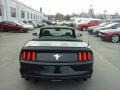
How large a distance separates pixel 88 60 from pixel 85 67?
0.73 feet

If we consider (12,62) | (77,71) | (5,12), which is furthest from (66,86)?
(5,12)

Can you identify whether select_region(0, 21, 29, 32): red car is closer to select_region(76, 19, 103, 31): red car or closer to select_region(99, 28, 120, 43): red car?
select_region(76, 19, 103, 31): red car

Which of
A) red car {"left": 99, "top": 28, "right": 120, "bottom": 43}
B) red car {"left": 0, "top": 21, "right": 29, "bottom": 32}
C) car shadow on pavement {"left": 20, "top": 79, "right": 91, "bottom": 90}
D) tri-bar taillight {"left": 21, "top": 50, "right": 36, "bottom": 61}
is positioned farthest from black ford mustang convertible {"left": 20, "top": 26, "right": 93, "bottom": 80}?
red car {"left": 0, "top": 21, "right": 29, "bottom": 32}

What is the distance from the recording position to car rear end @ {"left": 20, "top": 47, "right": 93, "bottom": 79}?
5012 mm

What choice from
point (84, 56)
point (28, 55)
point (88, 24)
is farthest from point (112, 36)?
point (88, 24)

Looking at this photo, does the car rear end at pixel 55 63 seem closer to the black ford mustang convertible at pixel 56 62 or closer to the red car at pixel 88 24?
the black ford mustang convertible at pixel 56 62

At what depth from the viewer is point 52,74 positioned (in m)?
4.99

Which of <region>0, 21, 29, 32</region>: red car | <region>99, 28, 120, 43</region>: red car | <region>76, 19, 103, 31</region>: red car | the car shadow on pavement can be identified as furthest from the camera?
<region>76, 19, 103, 31</region>: red car

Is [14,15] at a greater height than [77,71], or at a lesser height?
greater

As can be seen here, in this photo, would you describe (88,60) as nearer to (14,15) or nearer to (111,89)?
(111,89)

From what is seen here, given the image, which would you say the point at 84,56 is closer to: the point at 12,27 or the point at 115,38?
the point at 115,38

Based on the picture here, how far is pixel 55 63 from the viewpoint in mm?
5020

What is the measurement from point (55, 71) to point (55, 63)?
7.3 inches

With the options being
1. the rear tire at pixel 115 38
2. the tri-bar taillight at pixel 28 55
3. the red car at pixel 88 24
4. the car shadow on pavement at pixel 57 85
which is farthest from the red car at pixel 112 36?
the red car at pixel 88 24
